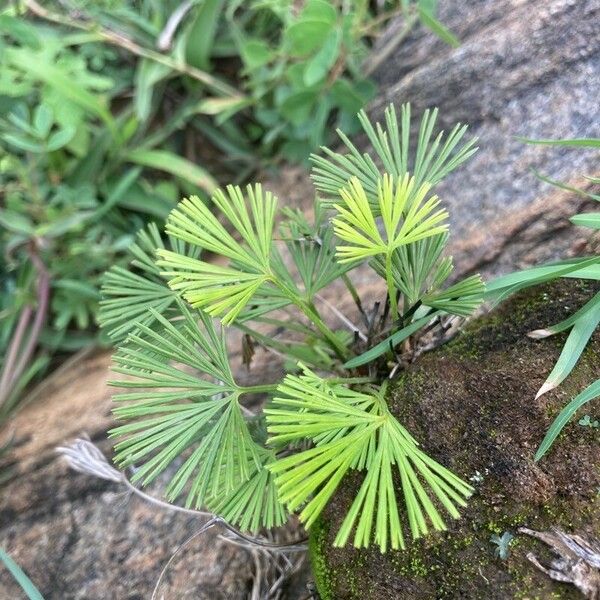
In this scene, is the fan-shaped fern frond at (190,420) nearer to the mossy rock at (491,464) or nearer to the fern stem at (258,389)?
the fern stem at (258,389)

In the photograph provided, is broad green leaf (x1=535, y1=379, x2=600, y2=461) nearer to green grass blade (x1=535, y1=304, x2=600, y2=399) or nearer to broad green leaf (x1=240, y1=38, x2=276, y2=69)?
green grass blade (x1=535, y1=304, x2=600, y2=399)

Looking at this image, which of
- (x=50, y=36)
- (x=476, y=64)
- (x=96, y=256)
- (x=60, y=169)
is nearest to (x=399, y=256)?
(x=476, y=64)

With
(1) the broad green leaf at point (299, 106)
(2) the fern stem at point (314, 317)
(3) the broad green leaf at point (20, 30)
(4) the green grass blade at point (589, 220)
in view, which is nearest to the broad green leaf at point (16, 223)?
(3) the broad green leaf at point (20, 30)

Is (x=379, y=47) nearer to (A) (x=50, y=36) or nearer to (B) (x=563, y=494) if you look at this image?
(A) (x=50, y=36)


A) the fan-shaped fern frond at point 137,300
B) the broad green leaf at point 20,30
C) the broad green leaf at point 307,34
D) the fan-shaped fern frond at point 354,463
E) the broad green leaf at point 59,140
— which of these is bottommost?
the fan-shaped fern frond at point 354,463


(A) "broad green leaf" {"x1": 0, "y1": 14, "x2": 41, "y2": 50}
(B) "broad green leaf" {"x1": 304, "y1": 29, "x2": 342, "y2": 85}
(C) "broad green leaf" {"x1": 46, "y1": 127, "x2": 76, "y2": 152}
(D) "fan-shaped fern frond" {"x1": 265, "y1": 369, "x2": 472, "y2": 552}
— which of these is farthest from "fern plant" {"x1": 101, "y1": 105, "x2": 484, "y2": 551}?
(A) "broad green leaf" {"x1": 0, "y1": 14, "x2": 41, "y2": 50}

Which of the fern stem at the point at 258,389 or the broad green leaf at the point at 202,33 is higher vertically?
the broad green leaf at the point at 202,33
